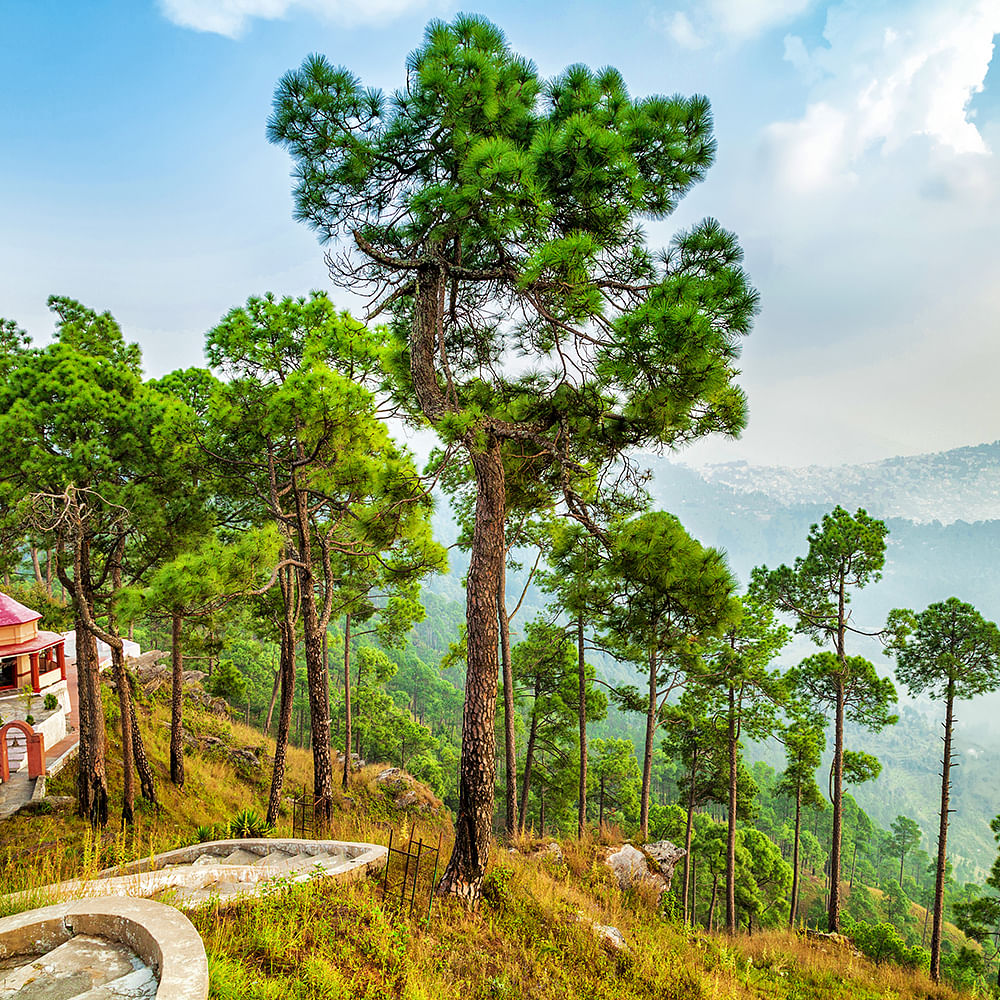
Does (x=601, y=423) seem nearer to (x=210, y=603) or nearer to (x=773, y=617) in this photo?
(x=210, y=603)

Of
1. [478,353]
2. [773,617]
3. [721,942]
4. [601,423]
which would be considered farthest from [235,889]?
[773,617]

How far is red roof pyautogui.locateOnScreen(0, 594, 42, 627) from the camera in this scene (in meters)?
13.9

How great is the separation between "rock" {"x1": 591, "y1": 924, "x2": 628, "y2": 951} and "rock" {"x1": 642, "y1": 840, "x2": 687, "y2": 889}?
440 centimetres

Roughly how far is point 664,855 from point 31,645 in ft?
55.3

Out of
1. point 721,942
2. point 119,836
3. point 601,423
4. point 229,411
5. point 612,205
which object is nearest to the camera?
point 612,205

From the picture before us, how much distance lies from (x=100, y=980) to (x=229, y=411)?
7.81 meters

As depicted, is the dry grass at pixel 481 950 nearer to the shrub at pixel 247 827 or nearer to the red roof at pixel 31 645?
the shrub at pixel 247 827

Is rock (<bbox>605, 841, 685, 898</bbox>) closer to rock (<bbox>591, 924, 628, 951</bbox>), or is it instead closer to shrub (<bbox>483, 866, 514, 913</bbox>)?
rock (<bbox>591, 924, 628, 951</bbox>)

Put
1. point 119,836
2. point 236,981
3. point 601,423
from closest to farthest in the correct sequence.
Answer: point 236,981
point 601,423
point 119,836

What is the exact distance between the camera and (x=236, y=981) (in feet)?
10.3

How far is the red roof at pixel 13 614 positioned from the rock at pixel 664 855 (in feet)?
54.6

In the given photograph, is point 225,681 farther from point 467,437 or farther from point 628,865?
point 467,437

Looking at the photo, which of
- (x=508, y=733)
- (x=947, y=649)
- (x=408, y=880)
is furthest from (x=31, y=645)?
(x=947, y=649)

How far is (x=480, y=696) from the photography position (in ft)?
19.1
